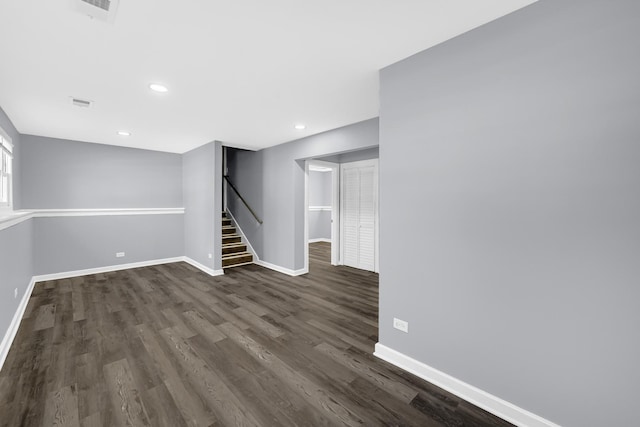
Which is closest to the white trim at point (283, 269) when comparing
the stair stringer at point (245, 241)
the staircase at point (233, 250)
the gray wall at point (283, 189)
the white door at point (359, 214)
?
Answer: the gray wall at point (283, 189)

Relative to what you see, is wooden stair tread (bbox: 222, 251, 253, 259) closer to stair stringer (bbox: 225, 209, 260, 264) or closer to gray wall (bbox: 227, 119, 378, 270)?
stair stringer (bbox: 225, 209, 260, 264)

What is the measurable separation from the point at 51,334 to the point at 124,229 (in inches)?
117

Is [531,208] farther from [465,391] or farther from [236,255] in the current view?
[236,255]

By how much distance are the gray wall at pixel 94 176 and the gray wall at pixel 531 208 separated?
A: 5421 mm

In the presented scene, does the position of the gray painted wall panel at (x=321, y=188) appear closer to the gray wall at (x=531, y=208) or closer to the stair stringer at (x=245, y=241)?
the stair stringer at (x=245, y=241)

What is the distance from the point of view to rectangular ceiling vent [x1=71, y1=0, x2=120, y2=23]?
1.43 m

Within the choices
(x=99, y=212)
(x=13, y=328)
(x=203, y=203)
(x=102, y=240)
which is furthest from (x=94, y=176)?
(x=13, y=328)

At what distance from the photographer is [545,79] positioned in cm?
144

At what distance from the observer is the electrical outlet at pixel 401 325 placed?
2.04m

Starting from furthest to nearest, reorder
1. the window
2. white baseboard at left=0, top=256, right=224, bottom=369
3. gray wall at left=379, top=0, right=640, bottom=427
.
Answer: the window < white baseboard at left=0, top=256, right=224, bottom=369 < gray wall at left=379, top=0, right=640, bottom=427

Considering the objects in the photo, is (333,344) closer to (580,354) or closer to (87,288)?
(580,354)

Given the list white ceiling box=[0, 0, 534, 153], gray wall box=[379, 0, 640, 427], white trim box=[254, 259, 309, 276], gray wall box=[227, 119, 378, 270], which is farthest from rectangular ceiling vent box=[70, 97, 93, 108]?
white trim box=[254, 259, 309, 276]

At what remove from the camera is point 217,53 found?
1.95 metres

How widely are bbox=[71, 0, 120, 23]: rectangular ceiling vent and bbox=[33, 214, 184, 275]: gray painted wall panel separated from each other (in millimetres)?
4514
